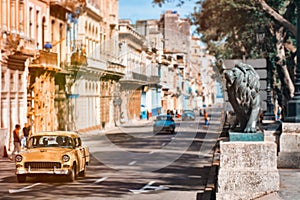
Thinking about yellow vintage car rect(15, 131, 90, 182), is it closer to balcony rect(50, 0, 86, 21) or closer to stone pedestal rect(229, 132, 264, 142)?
stone pedestal rect(229, 132, 264, 142)

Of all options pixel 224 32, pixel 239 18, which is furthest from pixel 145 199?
pixel 224 32

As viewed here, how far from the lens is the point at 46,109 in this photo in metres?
39.4

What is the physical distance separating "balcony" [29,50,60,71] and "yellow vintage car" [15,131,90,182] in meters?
17.7

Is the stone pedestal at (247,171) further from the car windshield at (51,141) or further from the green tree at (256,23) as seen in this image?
the green tree at (256,23)

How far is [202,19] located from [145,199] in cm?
1994

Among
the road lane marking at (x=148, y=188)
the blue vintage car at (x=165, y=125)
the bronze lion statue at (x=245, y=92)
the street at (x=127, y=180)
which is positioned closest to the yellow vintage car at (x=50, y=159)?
the street at (x=127, y=180)

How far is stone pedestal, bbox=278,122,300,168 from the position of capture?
15.8 metres

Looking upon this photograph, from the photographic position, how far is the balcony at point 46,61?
35.9 metres

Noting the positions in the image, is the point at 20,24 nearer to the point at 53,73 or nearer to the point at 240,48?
the point at 53,73

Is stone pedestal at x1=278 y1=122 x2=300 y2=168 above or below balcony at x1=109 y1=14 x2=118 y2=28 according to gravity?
below

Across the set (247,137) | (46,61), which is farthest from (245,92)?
(46,61)

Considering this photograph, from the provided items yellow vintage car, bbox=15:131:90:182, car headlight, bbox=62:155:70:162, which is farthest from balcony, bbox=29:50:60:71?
car headlight, bbox=62:155:70:162

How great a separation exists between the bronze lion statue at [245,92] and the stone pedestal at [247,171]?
0.55 m

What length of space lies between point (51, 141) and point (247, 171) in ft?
32.6
